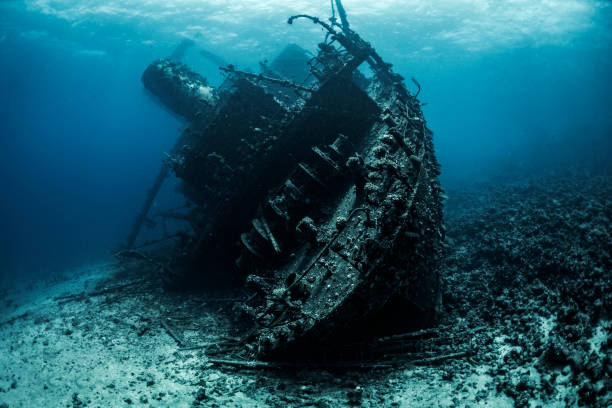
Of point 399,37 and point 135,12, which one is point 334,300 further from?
point 399,37

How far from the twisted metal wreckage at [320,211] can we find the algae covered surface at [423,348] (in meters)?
0.57

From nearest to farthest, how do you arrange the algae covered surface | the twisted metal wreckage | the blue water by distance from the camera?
→ 1. the algae covered surface
2. the twisted metal wreckage
3. the blue water

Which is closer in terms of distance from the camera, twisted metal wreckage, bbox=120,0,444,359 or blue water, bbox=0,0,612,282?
twisted metal wreckage, bbox=120,0,444,359

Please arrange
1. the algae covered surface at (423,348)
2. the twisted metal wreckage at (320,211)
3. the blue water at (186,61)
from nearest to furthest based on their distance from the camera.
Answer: the algae covered surface at (423,348), the twisted metal wreckage at (320,211), the blue water at (186,61)

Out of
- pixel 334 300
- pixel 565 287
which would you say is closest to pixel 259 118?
pixel 334 300

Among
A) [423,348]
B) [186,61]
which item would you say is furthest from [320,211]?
[186,61]

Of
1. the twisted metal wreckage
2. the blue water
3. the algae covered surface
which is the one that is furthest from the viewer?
the blue water

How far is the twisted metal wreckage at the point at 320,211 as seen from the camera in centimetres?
393

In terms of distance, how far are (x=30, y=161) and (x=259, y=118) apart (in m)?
107

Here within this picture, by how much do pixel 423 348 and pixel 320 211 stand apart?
2871 mm

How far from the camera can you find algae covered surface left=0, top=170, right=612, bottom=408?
11.0ft

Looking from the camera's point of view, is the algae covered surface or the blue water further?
the blue water

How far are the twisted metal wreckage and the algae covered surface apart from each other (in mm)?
571

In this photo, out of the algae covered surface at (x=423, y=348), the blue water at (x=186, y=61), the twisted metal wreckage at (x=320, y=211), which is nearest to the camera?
the algae covered surface at (x=423, y=348)
